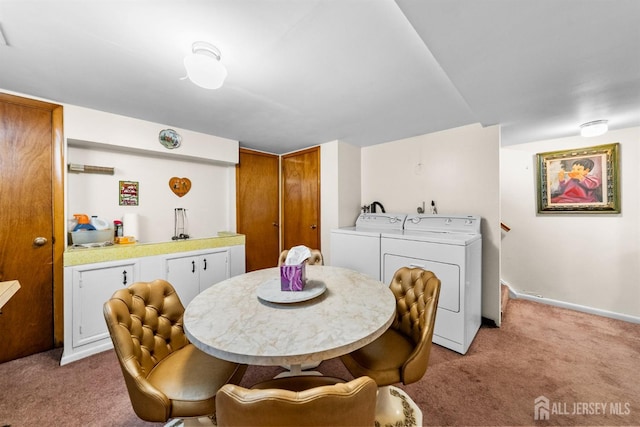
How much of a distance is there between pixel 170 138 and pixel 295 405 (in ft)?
10.3

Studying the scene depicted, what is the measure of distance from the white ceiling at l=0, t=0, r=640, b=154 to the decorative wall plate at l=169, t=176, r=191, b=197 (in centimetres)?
84

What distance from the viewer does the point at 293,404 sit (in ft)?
1.90

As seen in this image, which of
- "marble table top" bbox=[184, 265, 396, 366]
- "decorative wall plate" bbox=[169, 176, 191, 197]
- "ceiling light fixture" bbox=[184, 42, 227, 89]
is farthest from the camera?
"decorative wall plate" bbox=[169, 176, 191, 197]

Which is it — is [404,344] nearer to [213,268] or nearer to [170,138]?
[213,268]

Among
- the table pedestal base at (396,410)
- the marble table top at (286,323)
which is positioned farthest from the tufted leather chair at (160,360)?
the table pedestal base at (396,410)

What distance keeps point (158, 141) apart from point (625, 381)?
4.77 meters

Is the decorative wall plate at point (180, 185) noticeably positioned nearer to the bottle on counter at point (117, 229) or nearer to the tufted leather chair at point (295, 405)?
the bottle on counter at point (117, 229)

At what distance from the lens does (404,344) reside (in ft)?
4.61

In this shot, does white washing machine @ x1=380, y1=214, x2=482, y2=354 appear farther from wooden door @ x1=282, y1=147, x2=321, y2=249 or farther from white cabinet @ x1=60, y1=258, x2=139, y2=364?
white cabinet @ x1=60, y1=258, x2=139, y2=364

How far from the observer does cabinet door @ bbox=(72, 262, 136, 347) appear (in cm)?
209

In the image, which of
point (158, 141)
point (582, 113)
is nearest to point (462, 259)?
point (582, 113)

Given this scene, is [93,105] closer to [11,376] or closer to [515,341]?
[11,376]

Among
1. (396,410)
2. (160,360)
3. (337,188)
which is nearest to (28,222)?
(160,360)

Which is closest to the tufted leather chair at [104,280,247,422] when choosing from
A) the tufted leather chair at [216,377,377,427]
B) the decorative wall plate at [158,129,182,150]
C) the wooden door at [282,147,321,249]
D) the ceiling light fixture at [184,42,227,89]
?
the tufted leather chair at [216,377,377,427]
